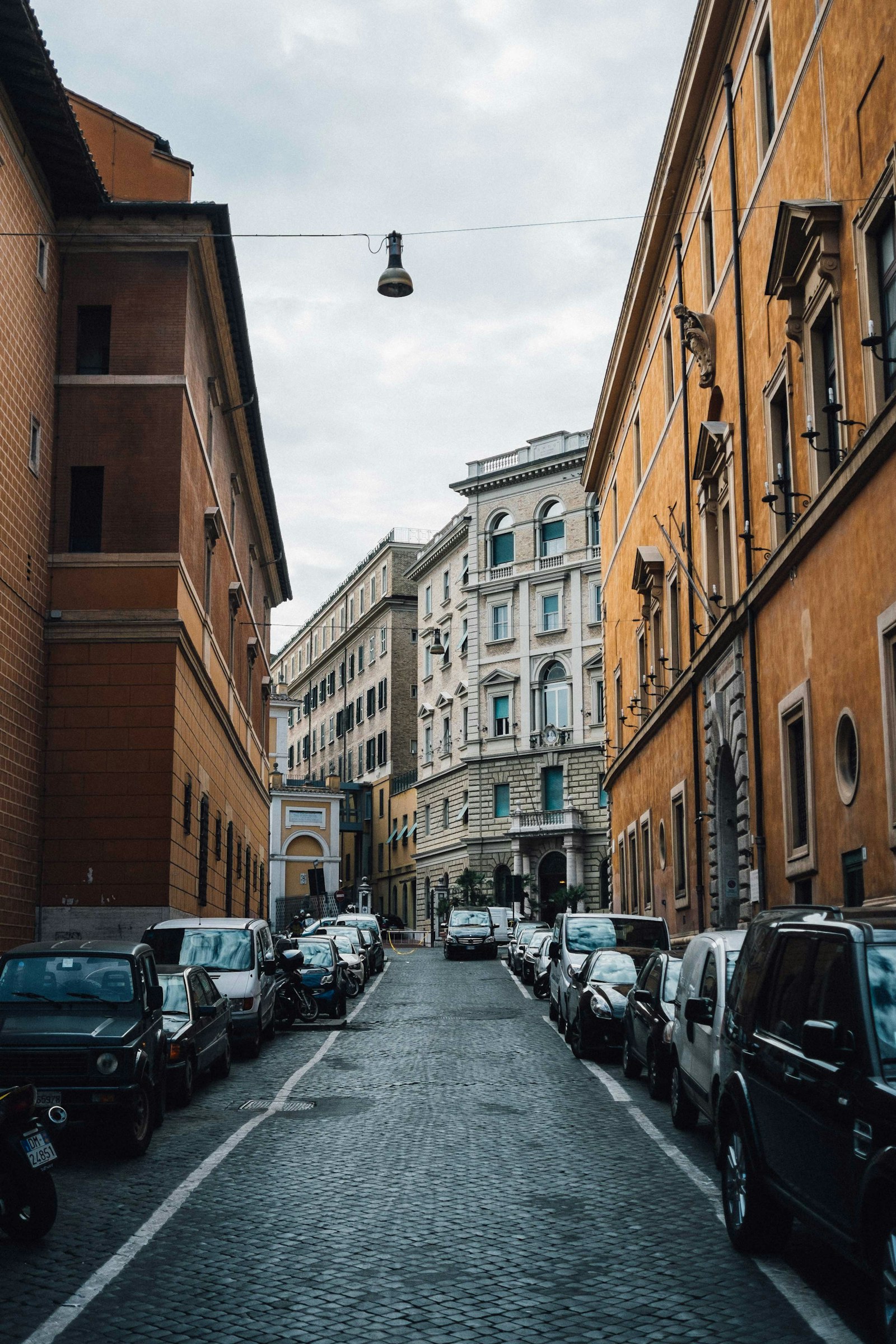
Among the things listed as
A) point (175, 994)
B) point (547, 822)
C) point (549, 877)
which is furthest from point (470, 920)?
point (175, 994)

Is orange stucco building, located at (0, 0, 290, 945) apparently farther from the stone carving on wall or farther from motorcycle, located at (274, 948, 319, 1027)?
the stone carving on wall

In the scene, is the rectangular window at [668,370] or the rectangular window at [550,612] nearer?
the rectangular window at [668,370]

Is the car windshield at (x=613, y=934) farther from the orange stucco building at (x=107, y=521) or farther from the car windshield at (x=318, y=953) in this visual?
the orange stucco building at (x=107, y=521)

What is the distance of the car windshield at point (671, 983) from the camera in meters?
14.8

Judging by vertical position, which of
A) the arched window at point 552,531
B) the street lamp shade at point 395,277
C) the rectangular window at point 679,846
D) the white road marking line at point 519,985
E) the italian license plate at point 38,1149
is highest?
the arched window at point 552,531

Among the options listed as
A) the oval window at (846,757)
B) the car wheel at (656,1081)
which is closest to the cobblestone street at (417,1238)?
the car wheel at (656,1081)

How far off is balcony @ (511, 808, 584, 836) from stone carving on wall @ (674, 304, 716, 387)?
38447 mm

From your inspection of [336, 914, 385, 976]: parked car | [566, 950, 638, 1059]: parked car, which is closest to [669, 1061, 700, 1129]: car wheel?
[566, 950, 638, 1059]: parked car

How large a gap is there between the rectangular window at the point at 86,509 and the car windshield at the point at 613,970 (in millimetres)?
12229

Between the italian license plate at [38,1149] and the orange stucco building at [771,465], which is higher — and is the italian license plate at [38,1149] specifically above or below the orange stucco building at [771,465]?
below

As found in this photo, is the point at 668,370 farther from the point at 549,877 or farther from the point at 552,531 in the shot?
the point at 549,877

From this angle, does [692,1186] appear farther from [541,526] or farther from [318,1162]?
[541,526]

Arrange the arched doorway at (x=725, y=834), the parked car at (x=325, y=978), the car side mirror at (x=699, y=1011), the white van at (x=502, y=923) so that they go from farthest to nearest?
the white van at (x=502, y=923), the arched doorway at (x=725, y=834), the parked car at (x=325, y=978), the car side mirror at (x=699, y=1011)

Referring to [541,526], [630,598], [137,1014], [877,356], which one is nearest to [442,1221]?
[137,1014]
